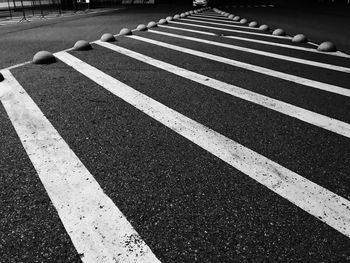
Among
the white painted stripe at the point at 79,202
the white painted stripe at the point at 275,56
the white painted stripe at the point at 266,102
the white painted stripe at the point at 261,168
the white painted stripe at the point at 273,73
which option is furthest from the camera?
the white painted stripe at the point at 275,56

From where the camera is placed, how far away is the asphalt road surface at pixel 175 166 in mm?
1582

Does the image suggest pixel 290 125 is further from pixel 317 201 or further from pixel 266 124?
pixel 317 201

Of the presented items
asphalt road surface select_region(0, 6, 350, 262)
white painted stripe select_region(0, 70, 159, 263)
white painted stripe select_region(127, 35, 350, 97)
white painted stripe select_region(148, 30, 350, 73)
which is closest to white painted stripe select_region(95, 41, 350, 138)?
asphalt road surface select_region(0, 6, 350, 262)

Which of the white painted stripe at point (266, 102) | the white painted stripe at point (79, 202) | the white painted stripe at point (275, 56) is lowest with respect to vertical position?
the white painted stripe at point (79, 202)

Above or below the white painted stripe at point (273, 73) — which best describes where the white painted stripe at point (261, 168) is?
below

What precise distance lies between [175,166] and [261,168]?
2.12 feet

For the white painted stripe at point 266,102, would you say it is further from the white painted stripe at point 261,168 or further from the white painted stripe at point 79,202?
the white painted stripe at point 79,202

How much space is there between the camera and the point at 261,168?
2227mm

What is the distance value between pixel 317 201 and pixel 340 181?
33 cm

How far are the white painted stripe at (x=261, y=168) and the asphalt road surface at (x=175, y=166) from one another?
1 cm

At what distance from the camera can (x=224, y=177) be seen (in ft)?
6.94

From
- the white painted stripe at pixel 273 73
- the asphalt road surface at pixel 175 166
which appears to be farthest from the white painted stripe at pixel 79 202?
the white painted stripe at pixel 273 73

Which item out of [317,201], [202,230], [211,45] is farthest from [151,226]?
[211,45]

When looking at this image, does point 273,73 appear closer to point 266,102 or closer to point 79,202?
point 266,102
